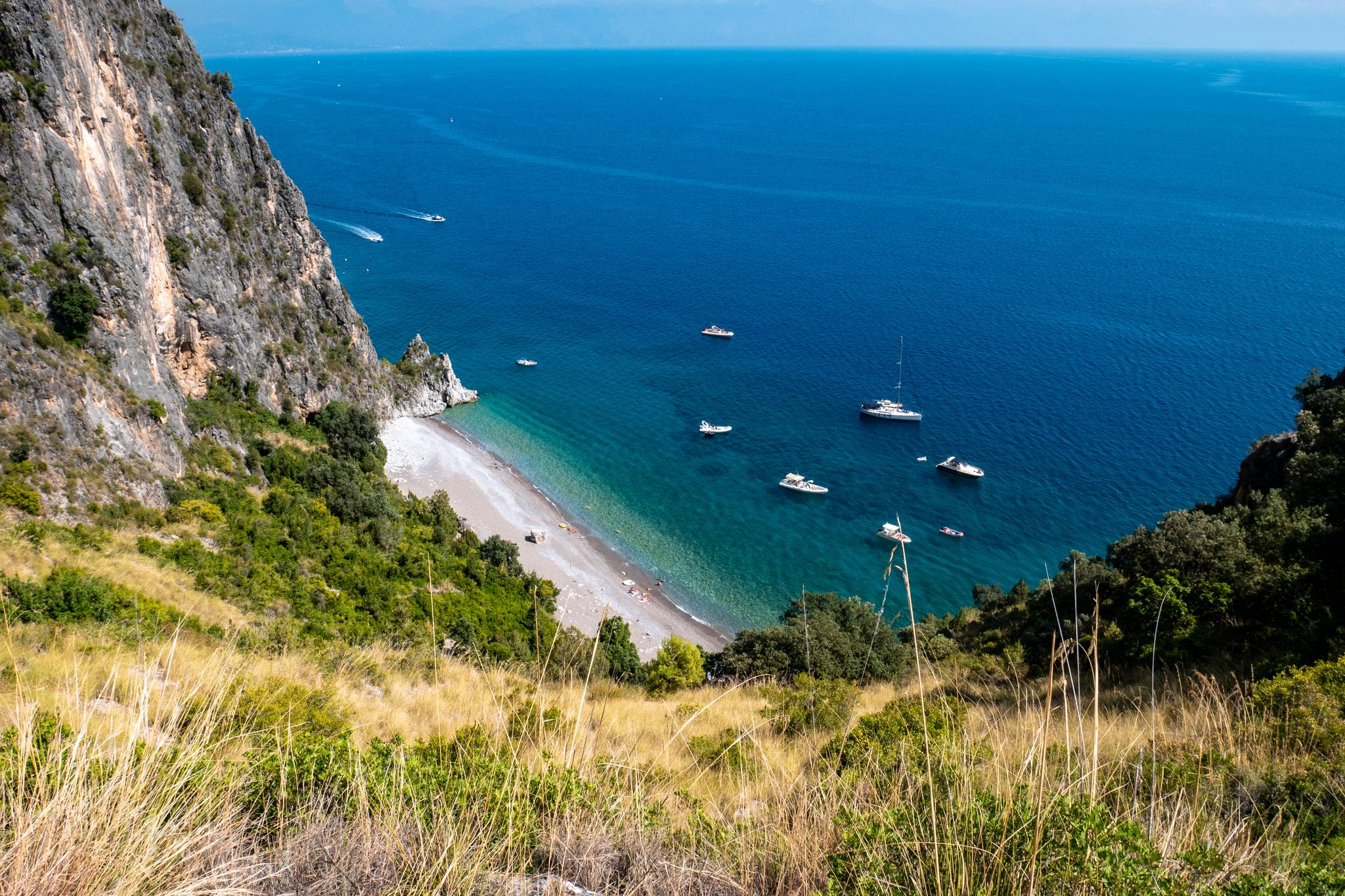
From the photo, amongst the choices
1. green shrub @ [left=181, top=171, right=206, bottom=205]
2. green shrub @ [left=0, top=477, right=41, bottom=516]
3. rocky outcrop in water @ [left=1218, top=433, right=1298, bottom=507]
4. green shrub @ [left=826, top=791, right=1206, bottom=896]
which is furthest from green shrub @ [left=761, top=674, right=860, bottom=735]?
green shrub @ [left=181, top=171, right=206, bottom=205]

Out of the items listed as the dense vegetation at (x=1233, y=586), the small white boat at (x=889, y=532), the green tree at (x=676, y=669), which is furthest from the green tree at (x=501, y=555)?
the small white boat at (x=889, y=532)

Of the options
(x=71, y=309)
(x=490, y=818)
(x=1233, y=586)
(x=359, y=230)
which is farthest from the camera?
(x=359, y=230)

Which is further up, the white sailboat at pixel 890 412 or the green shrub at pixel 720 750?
the green shrub at pixel 720 750

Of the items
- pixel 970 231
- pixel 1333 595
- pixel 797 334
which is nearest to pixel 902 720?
pixel 1333 595

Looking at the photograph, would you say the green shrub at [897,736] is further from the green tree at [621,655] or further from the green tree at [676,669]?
the green tree at [621,655]

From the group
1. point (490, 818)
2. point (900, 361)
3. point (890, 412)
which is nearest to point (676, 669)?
point (490, 818)

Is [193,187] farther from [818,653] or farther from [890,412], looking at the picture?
[890,412]
